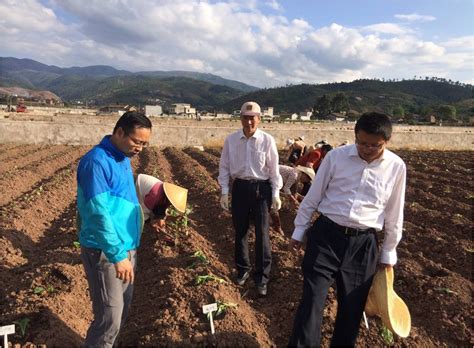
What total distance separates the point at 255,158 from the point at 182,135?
716 inches

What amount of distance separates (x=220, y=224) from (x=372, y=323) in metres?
3.58

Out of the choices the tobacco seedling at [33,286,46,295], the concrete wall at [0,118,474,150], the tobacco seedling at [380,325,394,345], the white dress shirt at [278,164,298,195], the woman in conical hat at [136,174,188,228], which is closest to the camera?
the tobacco seedling at [380,325,394,345]

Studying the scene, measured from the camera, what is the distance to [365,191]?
2.73 metres

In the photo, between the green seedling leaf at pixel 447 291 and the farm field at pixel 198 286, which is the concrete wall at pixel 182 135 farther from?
the green seedling leaf at pixel 447 291

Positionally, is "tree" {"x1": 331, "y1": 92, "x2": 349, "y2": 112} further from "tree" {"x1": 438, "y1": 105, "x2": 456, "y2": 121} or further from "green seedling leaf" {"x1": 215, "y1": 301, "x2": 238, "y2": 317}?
"green seedling leaf" {"x1": 215, "y1": 301, "x2": 238, "y2": 317}

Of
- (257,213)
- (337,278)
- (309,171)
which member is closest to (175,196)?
(257,213)

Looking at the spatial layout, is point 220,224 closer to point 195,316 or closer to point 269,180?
point 269,180

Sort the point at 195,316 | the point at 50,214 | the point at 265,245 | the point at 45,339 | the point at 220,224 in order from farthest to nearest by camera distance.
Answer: the point at 50,214 → the point at 220,224 → the point at 265,245 → the point at 195,316 → the point at 45,339

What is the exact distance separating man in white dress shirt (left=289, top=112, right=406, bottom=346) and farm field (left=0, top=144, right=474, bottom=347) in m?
0.92

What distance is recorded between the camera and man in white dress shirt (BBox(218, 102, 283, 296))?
418 centimetres

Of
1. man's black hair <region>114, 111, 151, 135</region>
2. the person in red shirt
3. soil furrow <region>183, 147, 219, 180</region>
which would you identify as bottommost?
soil furrow <region>183, 147, 219, 180</region>

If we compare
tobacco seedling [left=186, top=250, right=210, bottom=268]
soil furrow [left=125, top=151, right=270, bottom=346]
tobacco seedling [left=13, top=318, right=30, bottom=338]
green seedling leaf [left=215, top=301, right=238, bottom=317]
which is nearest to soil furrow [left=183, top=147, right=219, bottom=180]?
soil furrow [left=125, top=151, right=270, bottom=346]

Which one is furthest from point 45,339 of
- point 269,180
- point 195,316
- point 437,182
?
point 437,182

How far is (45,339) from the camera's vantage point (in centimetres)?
327
